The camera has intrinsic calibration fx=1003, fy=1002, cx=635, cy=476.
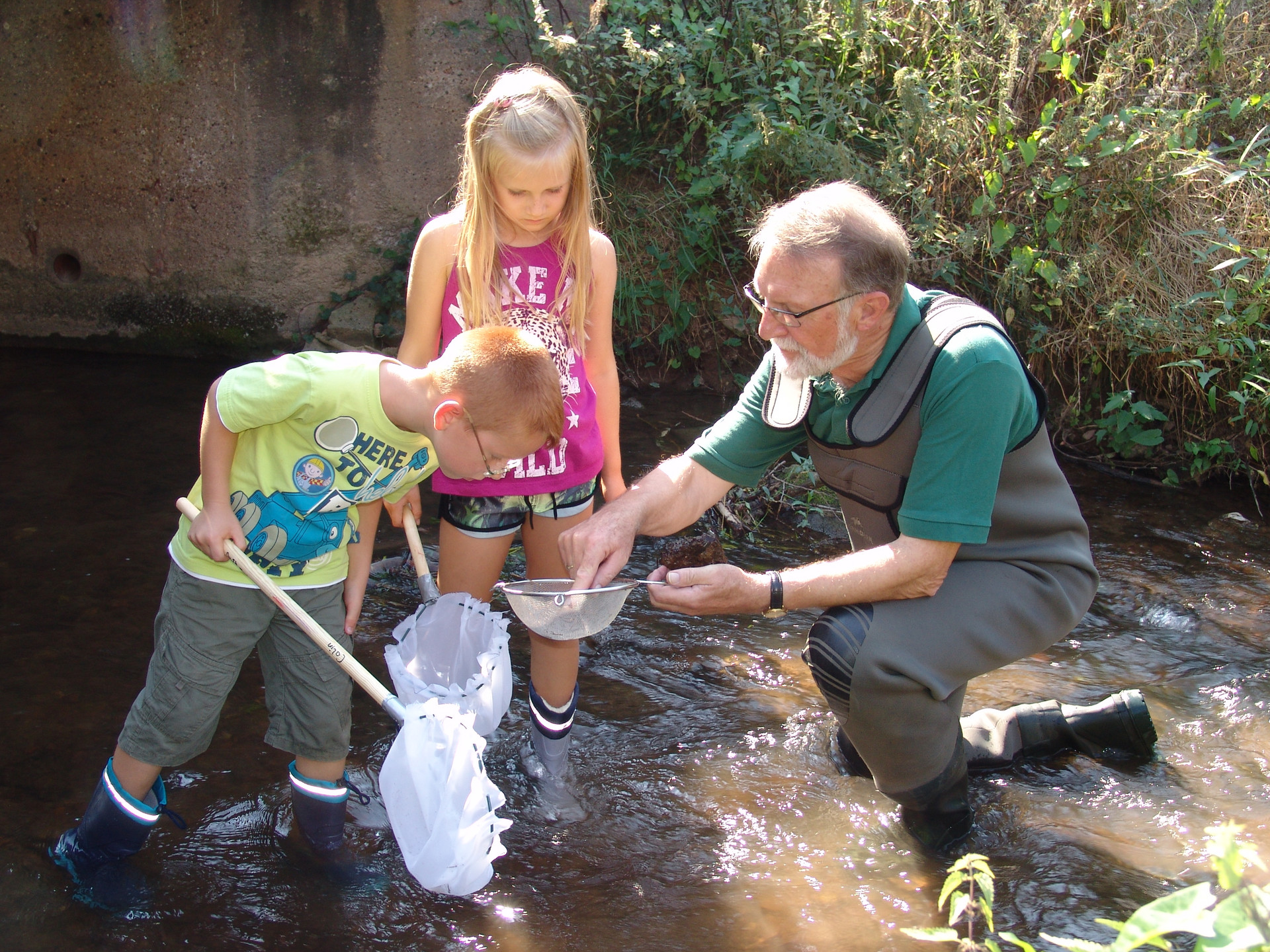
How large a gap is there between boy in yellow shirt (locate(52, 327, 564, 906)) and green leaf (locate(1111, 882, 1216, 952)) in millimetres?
1274

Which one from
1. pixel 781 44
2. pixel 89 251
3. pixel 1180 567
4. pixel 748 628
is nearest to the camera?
pixel 748 628

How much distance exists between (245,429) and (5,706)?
1221 mm

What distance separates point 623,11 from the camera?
16.9 ft

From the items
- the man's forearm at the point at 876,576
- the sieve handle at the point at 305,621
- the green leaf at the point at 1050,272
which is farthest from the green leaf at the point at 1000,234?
the sieve handle at the point at 305,621

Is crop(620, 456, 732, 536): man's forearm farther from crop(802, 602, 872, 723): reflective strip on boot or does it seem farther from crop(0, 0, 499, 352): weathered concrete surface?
crop(0, 0, 499, 352): weathered concrete surface

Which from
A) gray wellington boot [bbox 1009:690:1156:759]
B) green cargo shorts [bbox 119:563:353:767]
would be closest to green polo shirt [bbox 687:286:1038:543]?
gray wellington boot [bbox 1009:690:1156:759]

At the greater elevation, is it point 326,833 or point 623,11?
point 623,11

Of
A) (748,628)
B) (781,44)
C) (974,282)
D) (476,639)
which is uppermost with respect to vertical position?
(781,44)

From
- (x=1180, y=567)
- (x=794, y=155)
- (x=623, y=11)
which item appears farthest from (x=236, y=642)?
(x=623, y=11)

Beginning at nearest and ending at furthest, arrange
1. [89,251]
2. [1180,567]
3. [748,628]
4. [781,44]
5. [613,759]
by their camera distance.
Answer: [613,759] < [748,628] < [1180,567] < [781,44] < [89,251]

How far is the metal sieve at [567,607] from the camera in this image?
2.04m

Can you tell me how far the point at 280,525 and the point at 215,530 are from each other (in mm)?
140

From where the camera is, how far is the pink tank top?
2.23m

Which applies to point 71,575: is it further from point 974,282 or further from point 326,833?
point 974,282
